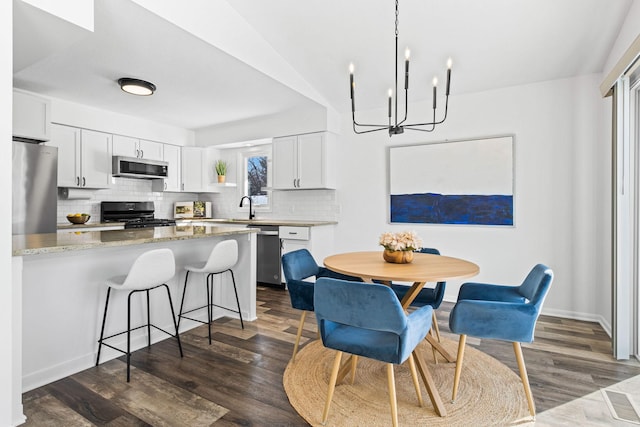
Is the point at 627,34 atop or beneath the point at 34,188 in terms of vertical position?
atop

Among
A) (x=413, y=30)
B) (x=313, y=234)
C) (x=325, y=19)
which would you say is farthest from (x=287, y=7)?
(x=313, y=234)

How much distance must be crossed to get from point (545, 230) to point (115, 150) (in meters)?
5.28

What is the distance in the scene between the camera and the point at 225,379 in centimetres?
224

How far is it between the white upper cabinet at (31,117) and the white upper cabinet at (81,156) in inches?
12.6

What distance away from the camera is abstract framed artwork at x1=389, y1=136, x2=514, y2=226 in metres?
3.76

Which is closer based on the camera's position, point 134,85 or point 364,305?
point 364,305

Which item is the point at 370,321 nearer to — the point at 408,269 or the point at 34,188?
the point at 408,269

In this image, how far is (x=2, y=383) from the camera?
1.70m

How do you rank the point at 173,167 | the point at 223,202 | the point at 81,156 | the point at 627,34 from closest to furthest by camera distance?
the point at 627,34 < the point at 81,156 < the point at 173,167 < the point at 223,202

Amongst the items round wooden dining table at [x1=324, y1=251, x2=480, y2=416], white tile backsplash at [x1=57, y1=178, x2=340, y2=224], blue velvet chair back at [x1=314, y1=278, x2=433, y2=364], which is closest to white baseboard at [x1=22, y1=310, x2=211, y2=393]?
round wooden dining table at [x1=324, y1=251, x2=480, y2=416]

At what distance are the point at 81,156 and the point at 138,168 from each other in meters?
0.66

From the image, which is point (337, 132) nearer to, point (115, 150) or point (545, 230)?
point (545, 230)

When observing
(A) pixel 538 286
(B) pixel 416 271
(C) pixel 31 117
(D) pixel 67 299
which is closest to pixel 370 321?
(B) pixel 416 271

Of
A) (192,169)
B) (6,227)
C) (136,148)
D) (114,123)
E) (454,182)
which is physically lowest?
(6,227)
